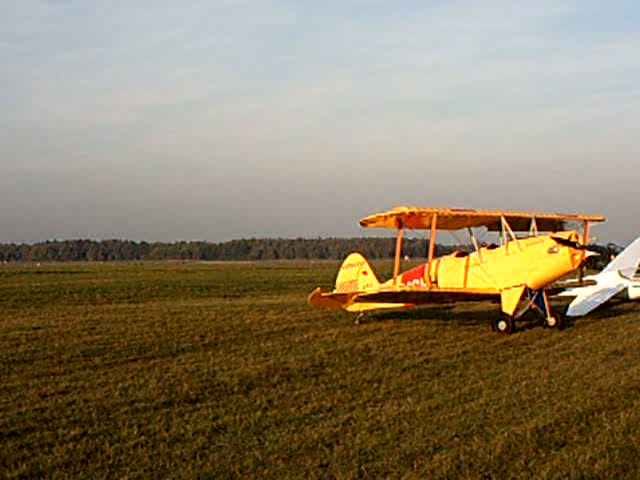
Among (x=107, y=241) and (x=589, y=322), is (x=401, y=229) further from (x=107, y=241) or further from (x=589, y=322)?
(x=107, y=241)

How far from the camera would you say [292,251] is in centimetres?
13912

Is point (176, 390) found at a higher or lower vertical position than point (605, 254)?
lower

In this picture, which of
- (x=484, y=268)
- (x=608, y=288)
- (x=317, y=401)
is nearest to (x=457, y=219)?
(x=484, y=268)

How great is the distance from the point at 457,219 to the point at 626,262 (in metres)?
5.40

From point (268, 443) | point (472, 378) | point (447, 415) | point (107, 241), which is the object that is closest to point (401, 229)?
point (472, 378)

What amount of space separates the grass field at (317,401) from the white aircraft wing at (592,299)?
6.44ft

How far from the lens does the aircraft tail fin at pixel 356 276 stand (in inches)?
619

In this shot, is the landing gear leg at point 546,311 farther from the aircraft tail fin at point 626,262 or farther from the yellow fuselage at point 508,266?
the aircraft tail fin at point 626,262

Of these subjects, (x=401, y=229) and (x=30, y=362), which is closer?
(x=30, y=362)

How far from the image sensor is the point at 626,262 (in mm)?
17266

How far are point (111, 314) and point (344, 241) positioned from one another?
12746 centimetres

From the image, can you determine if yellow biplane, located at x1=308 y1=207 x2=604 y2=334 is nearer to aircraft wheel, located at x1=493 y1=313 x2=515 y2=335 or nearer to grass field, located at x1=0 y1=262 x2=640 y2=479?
aircraft wheel, located at x1=493 y1=313 x2=515 y2=335

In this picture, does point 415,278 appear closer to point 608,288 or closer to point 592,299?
point 592,299

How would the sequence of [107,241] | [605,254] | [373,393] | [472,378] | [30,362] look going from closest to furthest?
[373,393]
[472,378]
[30,362]
[605,254]
[107,241]
